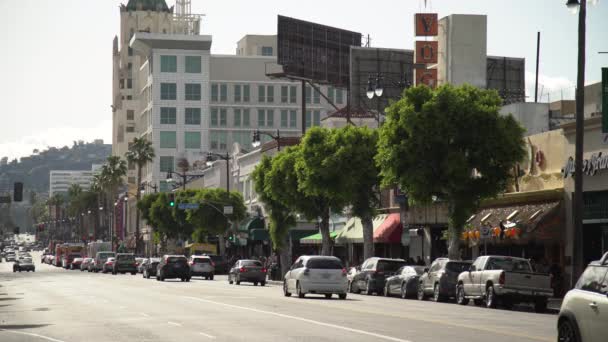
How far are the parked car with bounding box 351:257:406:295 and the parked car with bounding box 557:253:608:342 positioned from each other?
34483mm

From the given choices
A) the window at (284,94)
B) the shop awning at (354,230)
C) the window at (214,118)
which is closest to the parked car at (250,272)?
the shop awning at (354,230)

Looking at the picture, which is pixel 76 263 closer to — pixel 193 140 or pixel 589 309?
pixel 193 140

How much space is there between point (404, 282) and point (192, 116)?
124 meters

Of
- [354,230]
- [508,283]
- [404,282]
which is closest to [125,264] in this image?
[354,230]

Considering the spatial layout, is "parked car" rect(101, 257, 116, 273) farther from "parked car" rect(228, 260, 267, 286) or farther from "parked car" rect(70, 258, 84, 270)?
"parked car" rect(228, 260, 267, 286)

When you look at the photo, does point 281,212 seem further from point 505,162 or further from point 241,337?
point 241,337

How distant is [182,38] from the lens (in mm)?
167750

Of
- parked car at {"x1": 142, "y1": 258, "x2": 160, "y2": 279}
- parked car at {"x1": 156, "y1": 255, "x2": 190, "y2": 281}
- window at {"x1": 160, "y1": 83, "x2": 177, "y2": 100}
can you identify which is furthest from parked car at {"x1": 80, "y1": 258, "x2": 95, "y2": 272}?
window at {"x1": 160, "y1": 83, "x2": 177, "y2": 100}

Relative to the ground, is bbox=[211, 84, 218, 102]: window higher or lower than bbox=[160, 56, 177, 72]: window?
lower

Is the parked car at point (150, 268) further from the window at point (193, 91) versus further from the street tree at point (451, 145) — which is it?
the window at point (193, 91)

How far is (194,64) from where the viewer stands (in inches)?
6634

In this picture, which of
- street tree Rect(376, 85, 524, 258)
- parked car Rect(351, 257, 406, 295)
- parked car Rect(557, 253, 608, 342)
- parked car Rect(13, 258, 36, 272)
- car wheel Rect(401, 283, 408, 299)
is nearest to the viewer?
parked car Rect(557, 253, 608, 342)

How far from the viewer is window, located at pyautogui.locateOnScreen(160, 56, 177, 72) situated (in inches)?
6614

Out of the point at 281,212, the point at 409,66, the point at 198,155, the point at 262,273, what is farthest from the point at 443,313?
the point at 198,155
